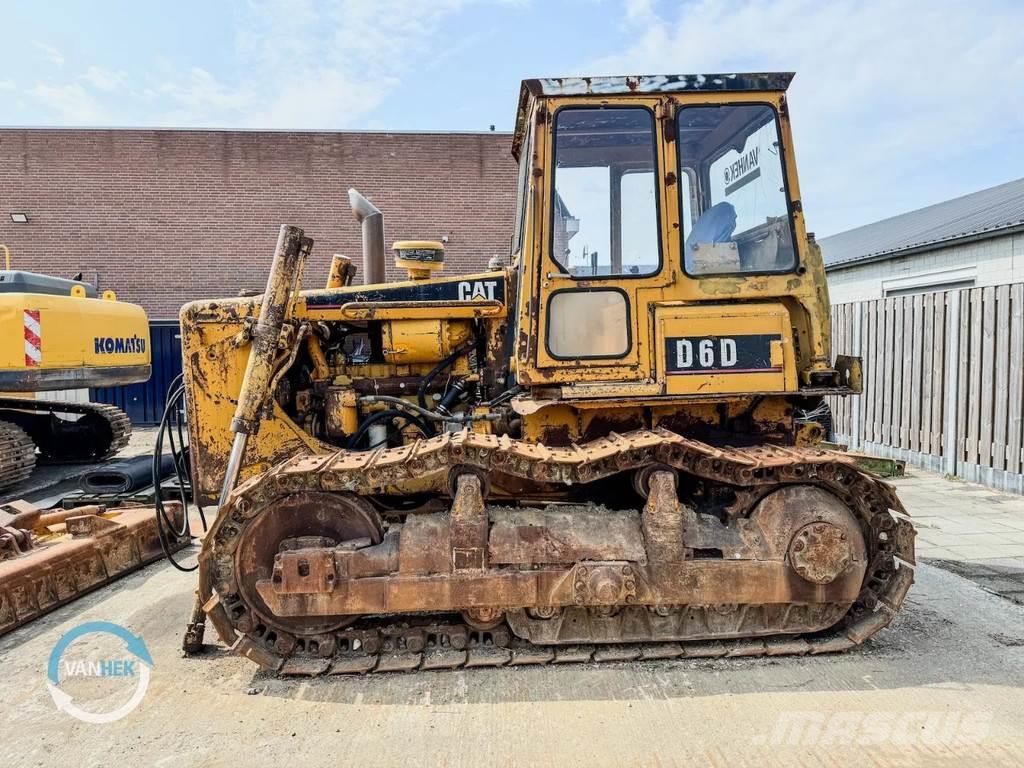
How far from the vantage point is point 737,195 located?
416 centimetres

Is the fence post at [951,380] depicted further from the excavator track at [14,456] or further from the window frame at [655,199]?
the excavator track at [14,456]

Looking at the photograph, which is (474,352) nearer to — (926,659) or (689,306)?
(689,306)

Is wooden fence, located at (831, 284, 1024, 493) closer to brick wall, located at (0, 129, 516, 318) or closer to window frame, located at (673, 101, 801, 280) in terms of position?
window frame, located at (673, 101, 801, 280)

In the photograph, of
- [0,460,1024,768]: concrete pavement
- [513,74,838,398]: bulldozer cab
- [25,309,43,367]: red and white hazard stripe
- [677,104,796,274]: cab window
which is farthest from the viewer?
[25,309,43,367]: red and white hazard stripe

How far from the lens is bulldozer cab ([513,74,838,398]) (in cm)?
382

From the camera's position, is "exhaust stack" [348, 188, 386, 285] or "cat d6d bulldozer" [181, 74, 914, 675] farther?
"exhaust stack" [348, 188, 386, 285]

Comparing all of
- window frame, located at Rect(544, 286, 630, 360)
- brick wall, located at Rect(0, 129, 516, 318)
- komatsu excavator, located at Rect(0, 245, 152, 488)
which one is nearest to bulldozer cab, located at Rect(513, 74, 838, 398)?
window frame, located at Rect(544, 286, 630, 360)

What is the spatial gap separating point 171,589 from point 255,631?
166cm

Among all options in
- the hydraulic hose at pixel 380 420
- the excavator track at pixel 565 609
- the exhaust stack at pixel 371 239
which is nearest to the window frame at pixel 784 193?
the excavator track at pixel 565 609

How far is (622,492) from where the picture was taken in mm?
3988

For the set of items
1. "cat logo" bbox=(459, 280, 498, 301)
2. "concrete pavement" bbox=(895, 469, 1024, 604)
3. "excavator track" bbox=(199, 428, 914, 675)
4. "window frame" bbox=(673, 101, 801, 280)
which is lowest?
"concrete pavement" bbox=(895, 469, 1024, 604)

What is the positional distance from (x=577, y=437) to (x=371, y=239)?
2.14 meters

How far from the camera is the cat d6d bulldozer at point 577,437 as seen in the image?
11.6ft

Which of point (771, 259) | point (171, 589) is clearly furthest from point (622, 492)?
point (171, 589)
